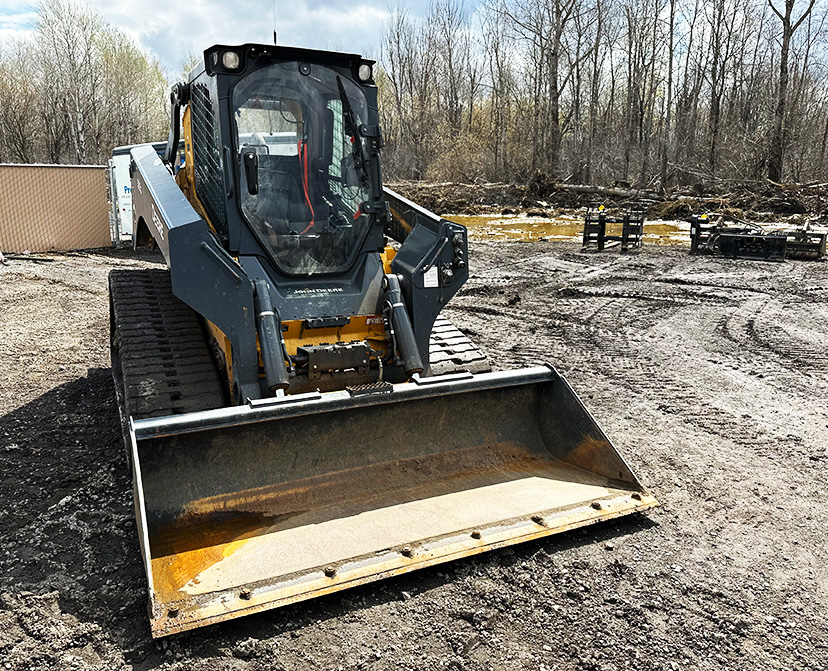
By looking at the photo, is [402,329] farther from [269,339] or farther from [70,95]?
[70,95]

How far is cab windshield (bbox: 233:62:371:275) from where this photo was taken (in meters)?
4.30

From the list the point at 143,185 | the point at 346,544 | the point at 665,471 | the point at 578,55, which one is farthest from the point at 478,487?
the point at 578,55

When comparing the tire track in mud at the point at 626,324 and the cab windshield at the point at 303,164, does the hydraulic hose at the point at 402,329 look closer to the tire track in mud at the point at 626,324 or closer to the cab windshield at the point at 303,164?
the cab windshield at the point at 303,164

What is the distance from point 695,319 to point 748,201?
1444 centimetres

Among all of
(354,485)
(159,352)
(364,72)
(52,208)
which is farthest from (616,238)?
(354,485)

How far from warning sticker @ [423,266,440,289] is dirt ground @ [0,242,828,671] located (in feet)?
5.96

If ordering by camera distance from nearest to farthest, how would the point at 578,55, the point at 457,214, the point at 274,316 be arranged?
the point at 274,316 → the point at 457,214 → the point at 578,55

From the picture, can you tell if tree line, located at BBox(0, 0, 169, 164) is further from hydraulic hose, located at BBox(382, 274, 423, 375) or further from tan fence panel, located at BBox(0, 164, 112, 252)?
hydraulic hose, located at BBox(382, 274, 423, 375)

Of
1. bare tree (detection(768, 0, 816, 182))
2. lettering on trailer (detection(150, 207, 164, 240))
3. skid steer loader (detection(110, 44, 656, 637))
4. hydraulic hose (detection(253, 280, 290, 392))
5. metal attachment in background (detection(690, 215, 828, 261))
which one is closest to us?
skid steer loader (detection(110, 44, 656, 637))

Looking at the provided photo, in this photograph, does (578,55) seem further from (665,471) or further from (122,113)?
(665,471)

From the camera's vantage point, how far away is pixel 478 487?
3832 mm

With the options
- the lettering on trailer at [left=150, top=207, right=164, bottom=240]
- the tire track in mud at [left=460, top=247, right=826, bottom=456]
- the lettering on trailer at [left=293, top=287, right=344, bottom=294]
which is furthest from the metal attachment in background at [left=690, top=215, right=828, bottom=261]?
the lettering on trailer at [left=150, top=207, right=164, bottom=240]

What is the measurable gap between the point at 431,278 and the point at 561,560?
6.93ft

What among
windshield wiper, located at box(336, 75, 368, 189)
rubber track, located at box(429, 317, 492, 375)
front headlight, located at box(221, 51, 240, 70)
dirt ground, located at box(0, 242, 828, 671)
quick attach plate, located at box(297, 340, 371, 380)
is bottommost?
dirt ground, located at box(0, 242, 828, 671)
